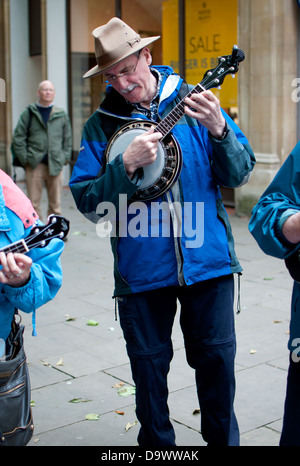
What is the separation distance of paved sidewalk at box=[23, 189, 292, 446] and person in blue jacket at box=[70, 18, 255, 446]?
0.72m

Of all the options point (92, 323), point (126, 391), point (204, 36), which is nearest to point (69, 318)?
point (92, 323)

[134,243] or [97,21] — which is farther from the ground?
[97,21]

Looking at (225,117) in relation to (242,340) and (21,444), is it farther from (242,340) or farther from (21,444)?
(242,340)

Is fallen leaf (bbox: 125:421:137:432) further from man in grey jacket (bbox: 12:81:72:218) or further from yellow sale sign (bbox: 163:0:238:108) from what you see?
yellow sale sign (bbox: 163:0:238:108)

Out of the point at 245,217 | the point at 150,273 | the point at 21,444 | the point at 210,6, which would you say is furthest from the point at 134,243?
the point at 210,6

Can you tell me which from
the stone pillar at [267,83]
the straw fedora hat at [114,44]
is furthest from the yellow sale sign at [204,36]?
the straw fedora hat at [114,44]

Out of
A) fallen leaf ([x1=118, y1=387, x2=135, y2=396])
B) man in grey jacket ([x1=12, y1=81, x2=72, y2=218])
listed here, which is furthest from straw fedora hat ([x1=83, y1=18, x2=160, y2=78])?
man in grey jacket ([x1=12, y1=81, x2=72, y2=218])

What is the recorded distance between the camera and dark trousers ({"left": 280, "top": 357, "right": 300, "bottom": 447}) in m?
2.50

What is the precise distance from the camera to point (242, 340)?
525 cm

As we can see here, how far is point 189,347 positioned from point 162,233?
558mm

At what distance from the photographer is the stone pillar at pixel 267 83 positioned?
983 cm

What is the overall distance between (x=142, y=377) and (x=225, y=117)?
1206mm

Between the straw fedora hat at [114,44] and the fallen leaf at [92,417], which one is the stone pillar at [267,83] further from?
the straw fedora hat at [114,44]

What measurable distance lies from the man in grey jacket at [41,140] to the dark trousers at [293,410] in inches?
271
